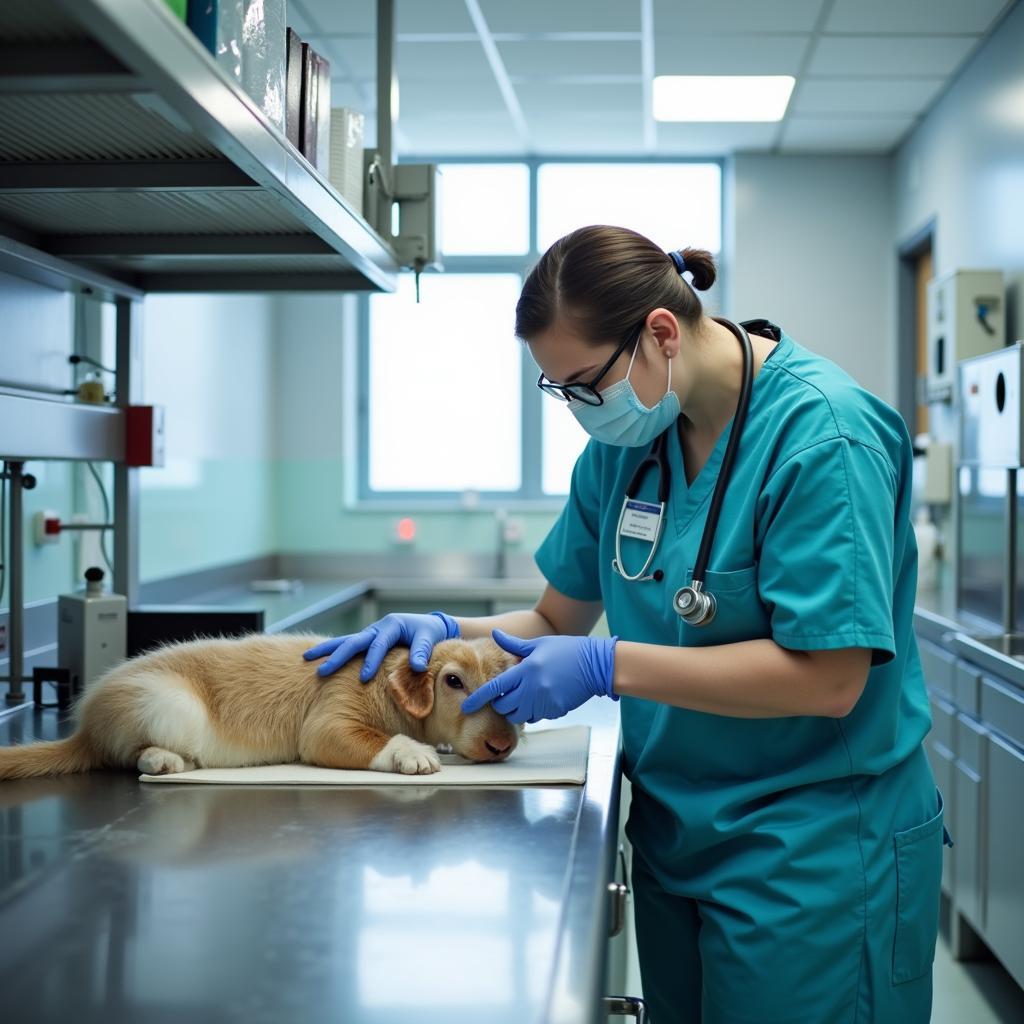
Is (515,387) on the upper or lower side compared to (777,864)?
upper

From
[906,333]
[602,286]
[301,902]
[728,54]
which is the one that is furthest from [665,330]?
[906,333]

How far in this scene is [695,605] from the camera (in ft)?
4.55

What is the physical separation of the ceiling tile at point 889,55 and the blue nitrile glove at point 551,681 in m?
3.38

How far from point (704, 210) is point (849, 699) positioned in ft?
16.2

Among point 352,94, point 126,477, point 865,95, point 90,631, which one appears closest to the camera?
point 90,631

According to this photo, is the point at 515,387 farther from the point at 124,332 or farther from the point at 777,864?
the point at 777,864

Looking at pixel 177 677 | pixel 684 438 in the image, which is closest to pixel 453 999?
pixel 177 677

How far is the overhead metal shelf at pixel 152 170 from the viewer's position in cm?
107

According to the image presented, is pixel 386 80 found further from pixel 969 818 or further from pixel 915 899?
pixel 969 818

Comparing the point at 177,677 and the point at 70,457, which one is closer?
the point at 177,677

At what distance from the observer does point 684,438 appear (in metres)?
1.63

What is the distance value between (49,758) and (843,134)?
475 centimetres

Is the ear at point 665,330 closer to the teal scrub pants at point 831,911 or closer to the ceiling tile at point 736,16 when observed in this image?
the teal scrub pants at point 831,911

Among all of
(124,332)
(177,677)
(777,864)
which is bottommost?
(777,864)
